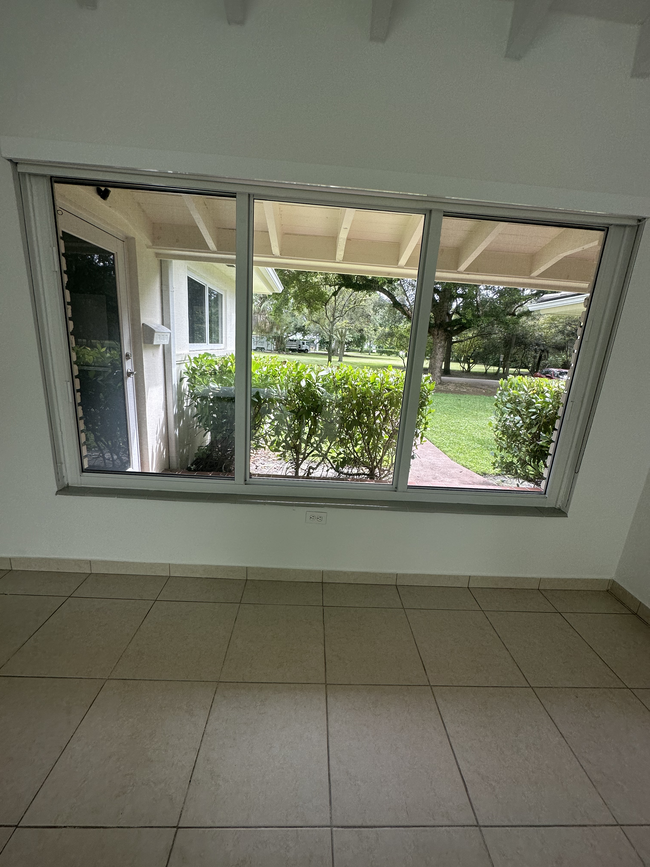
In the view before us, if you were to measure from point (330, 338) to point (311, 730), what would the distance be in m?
1.76

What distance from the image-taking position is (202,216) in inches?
71.4

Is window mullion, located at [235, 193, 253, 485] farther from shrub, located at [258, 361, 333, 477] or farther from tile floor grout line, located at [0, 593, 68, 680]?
tile floor grout line, located at [0, 593, 68, 680]

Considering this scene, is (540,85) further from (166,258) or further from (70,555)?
(70,555)

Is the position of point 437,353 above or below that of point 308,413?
above

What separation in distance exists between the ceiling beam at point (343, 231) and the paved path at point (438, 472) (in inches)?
45.9

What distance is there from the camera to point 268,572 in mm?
2131

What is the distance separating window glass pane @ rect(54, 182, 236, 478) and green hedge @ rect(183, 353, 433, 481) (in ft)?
0.04

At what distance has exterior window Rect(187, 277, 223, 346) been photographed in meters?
1.91

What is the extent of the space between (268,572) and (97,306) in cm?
178

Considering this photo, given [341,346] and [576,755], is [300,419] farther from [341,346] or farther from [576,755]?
[576,755]

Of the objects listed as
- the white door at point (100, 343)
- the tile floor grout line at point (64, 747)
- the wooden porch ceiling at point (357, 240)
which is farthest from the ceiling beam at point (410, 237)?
the tile floor grout line at point (64, 747)

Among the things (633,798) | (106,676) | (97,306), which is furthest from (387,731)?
(97,306)

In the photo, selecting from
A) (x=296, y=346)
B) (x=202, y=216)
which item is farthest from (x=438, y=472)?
(x=202, y=216)

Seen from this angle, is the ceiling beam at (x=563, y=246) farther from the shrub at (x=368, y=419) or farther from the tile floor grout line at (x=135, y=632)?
the tile floor grout line at (x=135, y=632)
